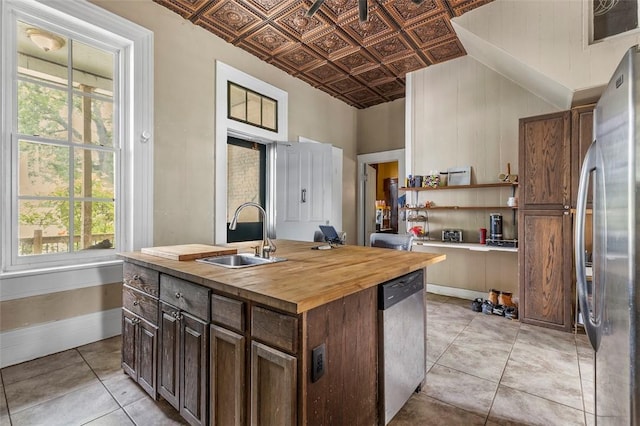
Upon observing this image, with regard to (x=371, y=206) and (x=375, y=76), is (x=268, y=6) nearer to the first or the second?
(x=375, y=76)

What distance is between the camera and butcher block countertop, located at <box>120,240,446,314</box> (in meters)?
1.09

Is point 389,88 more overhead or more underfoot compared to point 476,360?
more overhead

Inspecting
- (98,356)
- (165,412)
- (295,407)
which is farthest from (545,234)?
(98,356)

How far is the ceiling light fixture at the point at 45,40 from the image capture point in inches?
96.1

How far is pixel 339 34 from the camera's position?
3.52 meters

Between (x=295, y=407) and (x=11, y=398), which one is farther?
(x=11, y=398)

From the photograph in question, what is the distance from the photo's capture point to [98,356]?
239cm

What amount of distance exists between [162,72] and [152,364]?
2.78 meters

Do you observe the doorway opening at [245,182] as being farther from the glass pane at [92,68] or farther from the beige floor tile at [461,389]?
the beige floor tile at [461,389]

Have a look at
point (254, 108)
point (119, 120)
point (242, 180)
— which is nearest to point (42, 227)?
point (119, 120)

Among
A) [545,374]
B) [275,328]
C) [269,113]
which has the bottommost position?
[545,374]

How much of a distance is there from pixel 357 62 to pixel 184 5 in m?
2.23

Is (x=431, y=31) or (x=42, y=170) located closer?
(x=42, y=170)

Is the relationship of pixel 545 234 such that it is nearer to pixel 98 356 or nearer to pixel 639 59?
pixel 639 59
